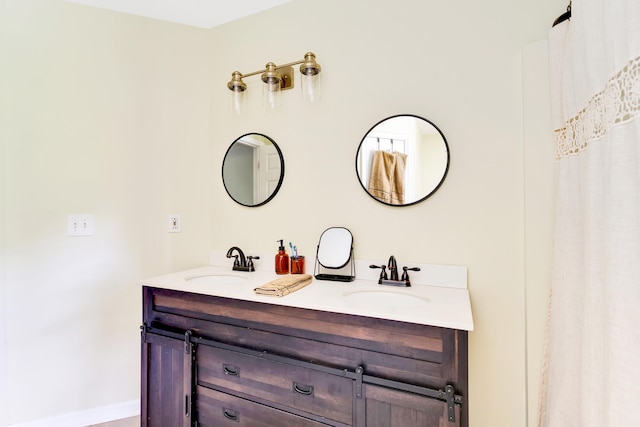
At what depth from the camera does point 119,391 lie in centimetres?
188

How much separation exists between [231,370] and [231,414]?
0.19 metres

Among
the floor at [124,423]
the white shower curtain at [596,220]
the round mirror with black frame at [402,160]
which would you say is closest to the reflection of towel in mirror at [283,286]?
the round mirror with black frame at [402,160]

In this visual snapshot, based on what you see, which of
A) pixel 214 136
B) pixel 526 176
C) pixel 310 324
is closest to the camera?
pixel 310 324

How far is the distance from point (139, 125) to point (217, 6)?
0.88 m

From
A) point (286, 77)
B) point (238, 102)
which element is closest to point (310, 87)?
point (286, 77)

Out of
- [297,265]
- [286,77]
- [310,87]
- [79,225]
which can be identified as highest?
[286,77]

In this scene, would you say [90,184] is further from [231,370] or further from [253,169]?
[231,370]

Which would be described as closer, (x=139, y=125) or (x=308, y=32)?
(x=308, y=32)

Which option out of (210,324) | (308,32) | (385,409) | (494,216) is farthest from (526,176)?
(210,324)

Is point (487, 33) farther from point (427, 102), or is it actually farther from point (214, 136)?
point (214, 136)

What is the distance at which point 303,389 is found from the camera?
3.89 ft

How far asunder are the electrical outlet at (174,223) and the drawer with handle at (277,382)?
34.9 inches

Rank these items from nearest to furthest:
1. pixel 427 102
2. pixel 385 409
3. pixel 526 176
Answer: pixel 385 409 < pixel 526 176 < pixel 427 102

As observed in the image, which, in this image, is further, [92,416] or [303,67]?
[92,416]
